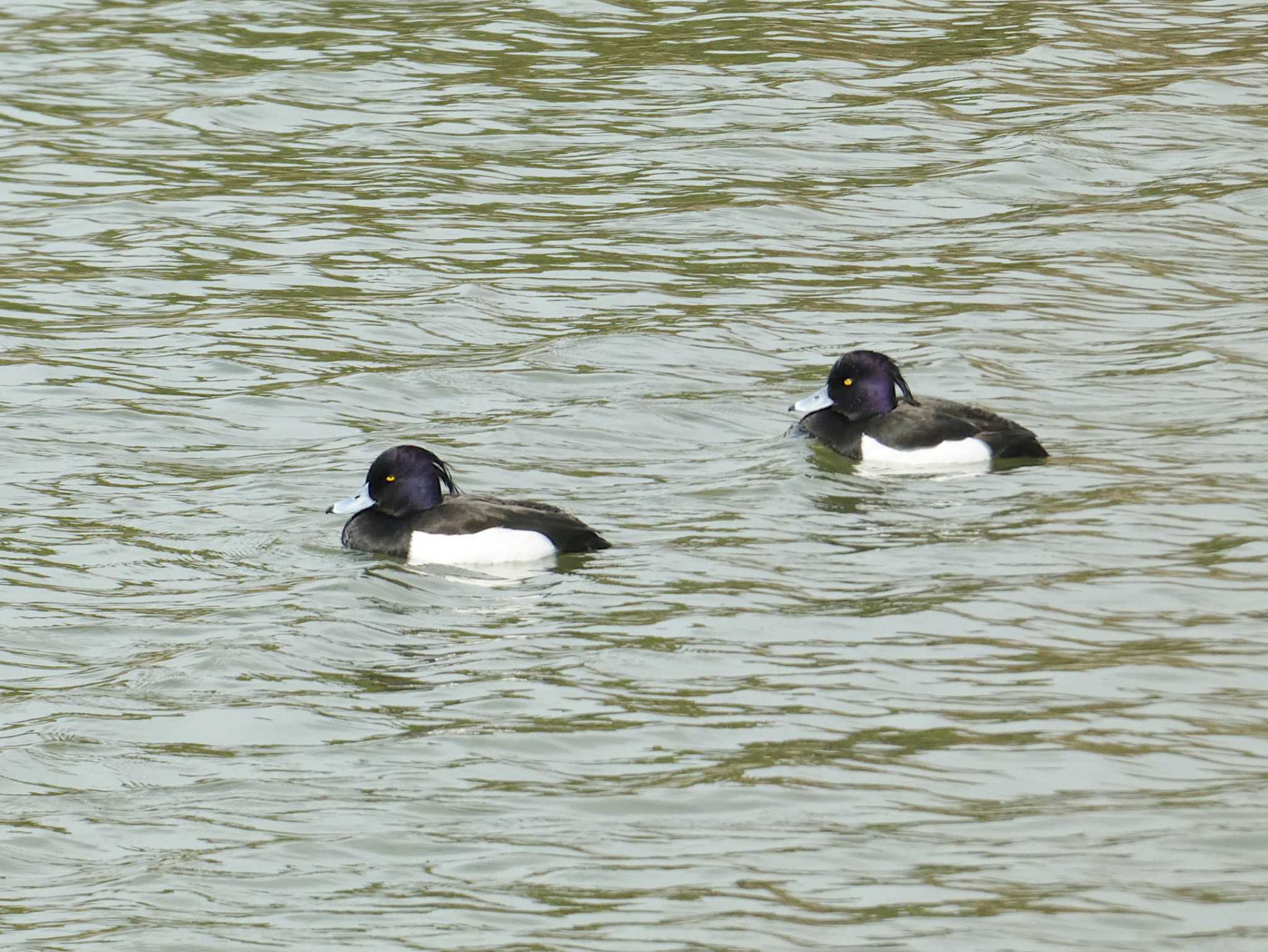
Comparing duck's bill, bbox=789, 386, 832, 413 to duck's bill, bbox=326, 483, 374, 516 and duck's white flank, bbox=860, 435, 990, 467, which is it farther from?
duck's bill, bbox=326, 483, 374, 516

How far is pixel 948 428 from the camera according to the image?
1225 cm

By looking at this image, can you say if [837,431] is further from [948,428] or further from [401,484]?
[401,484]

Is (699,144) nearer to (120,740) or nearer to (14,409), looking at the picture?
(14,409)

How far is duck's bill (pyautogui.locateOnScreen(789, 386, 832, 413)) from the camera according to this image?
12664mm

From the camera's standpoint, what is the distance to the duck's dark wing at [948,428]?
11914 mm

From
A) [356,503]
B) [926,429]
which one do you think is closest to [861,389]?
[926,429]

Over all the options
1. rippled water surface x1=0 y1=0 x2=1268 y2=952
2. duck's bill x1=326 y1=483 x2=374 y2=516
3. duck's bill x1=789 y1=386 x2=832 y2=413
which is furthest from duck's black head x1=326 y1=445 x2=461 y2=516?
duck's bill x1=789 y1=386 x2=832 y2=413

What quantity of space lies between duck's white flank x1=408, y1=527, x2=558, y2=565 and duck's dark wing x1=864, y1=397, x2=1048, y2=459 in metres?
2.59

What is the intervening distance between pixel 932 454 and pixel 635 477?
1.66m

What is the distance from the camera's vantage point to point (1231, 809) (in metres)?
7.65

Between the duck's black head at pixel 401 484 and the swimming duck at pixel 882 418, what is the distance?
2.39 m

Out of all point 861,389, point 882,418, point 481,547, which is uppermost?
point 861,389

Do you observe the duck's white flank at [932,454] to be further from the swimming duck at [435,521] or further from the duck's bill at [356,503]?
the duck's bill at [356,503]

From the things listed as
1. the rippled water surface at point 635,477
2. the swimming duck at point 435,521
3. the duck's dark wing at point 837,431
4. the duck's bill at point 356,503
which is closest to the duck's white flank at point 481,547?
the swimming duck at point 435,521
